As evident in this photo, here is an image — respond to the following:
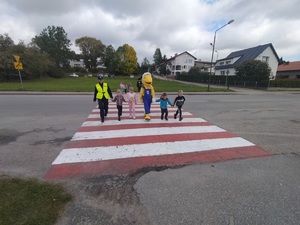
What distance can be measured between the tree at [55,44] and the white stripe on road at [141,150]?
62780 mm

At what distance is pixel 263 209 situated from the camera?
2.36 m

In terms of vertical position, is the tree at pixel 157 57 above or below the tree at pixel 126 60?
above

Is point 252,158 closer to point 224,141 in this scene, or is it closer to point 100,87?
point 224,141

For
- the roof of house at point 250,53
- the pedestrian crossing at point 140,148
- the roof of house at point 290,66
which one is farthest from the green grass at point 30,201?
the roof of house at point 290,66

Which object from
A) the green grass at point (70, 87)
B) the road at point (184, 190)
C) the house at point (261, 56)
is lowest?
the road at point (184, 190)

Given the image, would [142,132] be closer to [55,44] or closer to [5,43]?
[5,43]

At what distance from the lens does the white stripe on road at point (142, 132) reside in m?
4.95

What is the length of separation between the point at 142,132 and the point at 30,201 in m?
3.37

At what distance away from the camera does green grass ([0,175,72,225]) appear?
6.71 ft

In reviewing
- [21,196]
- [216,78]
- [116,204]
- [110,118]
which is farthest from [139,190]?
[216,78]

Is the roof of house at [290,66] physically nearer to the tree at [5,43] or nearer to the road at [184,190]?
the road at [184,190]

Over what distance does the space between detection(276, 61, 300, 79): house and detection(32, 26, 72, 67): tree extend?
67308mm

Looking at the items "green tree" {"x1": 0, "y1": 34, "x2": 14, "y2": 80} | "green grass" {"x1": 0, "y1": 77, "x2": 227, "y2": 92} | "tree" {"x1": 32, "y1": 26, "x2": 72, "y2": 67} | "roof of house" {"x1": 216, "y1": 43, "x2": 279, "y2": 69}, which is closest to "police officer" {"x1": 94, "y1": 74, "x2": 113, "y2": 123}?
"green grass" {"x1": 0, "y1": 77, "x2": 227, "y2": 92}

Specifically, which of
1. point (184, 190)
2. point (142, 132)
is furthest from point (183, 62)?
point (184, 190)
